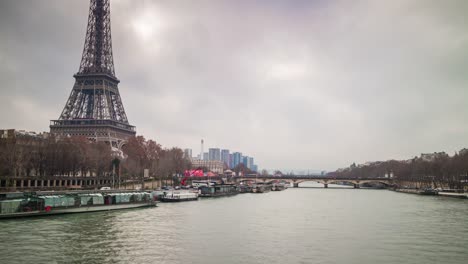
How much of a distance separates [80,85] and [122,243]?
108456 mm

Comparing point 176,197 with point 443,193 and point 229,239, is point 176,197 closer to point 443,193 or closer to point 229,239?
point 229,239

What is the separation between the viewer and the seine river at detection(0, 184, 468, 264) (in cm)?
2789

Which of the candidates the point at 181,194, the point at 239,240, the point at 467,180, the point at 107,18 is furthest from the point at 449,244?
the point at 107,18

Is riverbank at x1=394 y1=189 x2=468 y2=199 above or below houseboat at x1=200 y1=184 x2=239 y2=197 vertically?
below

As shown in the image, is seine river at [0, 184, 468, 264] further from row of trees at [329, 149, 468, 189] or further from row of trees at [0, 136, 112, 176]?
row of trees at [329, 149, 468, 189]

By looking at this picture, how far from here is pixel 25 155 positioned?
7419 cm

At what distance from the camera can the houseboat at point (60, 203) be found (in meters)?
42.5

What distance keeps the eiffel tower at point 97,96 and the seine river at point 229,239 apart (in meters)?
81.0

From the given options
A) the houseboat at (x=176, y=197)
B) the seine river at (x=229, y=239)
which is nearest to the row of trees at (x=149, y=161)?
the houseboat at (x=176, y=197)

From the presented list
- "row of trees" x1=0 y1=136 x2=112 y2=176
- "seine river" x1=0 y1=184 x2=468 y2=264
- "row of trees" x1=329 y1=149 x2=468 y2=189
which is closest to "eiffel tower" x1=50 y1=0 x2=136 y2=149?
"row of trees" x1=0 y1=136 x2=112 y2=176

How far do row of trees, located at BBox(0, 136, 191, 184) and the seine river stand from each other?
30777 mm

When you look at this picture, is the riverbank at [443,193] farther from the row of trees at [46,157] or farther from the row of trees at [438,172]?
the row of trees at [46,157]

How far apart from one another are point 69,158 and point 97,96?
5271 cm

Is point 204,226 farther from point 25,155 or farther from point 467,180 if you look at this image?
point 467,180
